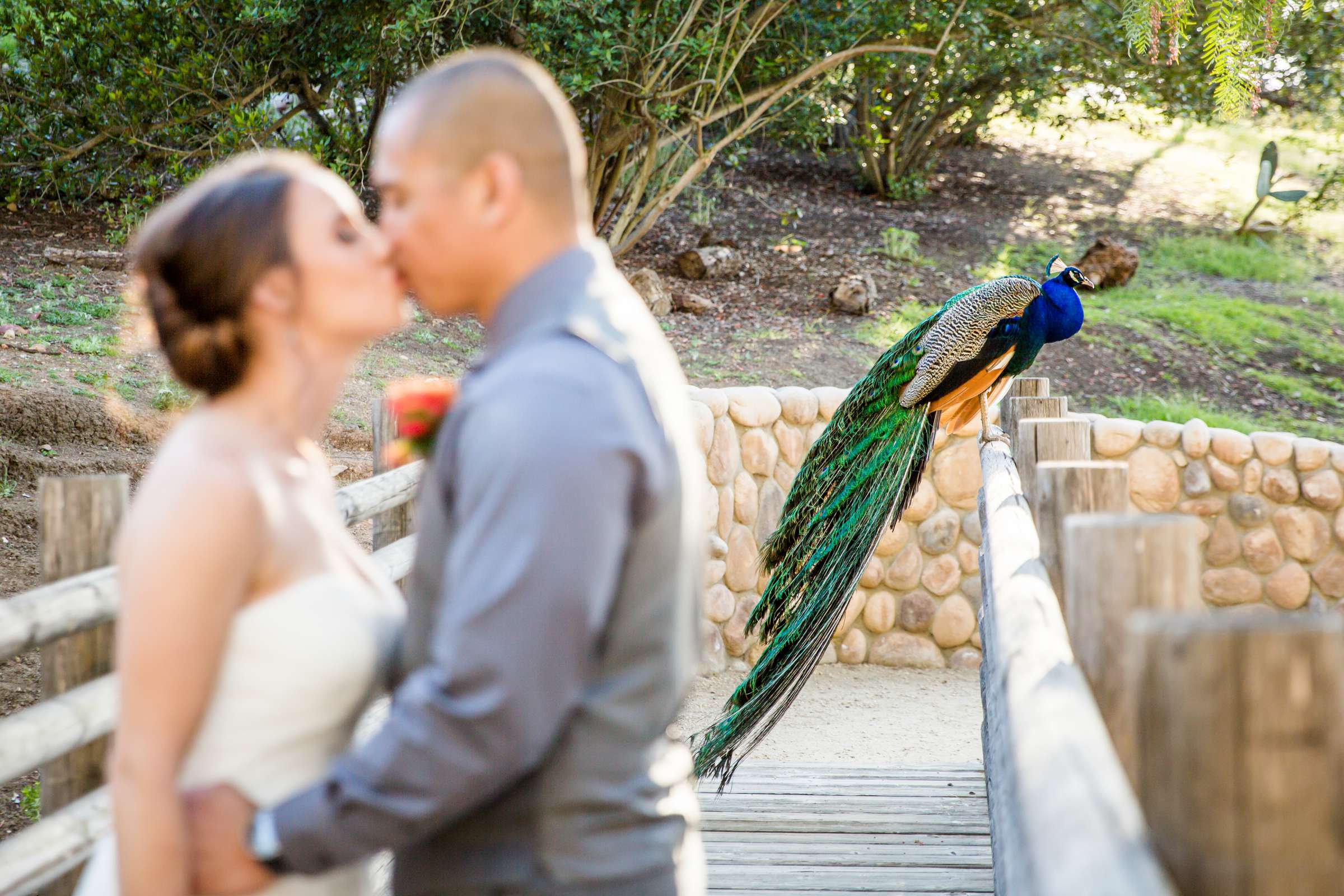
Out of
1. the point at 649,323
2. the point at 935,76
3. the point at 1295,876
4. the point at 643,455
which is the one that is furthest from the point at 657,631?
the point at 935,76

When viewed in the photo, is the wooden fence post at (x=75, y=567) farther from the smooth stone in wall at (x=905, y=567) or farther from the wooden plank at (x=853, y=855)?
the smooth stone in wall at (x=905, y=567)

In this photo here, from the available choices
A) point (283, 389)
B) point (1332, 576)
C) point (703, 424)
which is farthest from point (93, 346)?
point (1332, 576)

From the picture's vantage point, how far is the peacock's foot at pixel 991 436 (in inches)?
169

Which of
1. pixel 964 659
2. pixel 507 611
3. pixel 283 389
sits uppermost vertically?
pixel 283 389

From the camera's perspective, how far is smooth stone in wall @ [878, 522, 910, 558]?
20.5 ft

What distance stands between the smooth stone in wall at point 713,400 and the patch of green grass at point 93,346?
297 centimetres

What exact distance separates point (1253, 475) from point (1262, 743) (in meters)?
5.98

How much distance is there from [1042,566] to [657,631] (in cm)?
125

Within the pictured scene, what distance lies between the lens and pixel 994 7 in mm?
8734

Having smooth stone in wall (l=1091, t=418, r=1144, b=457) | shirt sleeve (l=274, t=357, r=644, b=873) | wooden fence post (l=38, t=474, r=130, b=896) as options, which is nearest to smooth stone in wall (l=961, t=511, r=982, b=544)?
smooth stone in wall (l=1091, t=418, r=1144, b=457)

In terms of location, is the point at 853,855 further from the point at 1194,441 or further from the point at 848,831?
the point at 1194,441

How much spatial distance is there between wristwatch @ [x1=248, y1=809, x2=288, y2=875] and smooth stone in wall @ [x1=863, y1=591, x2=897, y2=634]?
541 centimetres

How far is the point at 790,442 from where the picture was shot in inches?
243

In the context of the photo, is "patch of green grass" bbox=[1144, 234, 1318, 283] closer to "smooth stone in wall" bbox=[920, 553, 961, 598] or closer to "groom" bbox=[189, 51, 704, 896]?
"smooth stone in wall" bbox=[920, 553, 961, 598]
